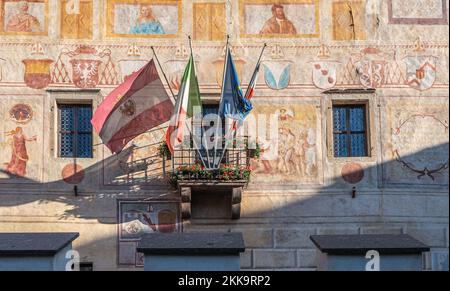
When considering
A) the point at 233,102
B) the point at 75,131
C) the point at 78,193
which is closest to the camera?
the point at 233,102

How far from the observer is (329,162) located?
15672 millimetres

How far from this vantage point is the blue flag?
48.3ft

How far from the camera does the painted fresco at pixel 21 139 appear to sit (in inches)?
605

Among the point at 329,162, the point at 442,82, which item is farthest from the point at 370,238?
the point at 442,82

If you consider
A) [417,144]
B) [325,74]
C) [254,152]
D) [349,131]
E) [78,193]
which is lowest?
[78,193]

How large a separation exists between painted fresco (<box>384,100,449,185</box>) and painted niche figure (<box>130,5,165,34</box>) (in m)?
4.69

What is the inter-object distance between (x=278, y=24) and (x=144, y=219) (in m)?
4.53

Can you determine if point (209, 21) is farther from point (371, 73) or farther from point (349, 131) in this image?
point (349, 131)

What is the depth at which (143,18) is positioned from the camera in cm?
1602

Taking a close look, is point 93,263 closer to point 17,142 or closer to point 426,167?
point 17,142

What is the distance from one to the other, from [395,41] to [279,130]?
9.39ft

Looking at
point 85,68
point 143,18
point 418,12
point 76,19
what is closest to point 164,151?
point 85,68

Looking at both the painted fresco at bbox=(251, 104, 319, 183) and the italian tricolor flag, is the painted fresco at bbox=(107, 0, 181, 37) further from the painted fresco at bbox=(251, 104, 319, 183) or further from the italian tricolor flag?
the painted fresco at bbox=(251, 104, 319, 183)

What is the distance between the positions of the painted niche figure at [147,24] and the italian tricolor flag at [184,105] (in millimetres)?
1253
